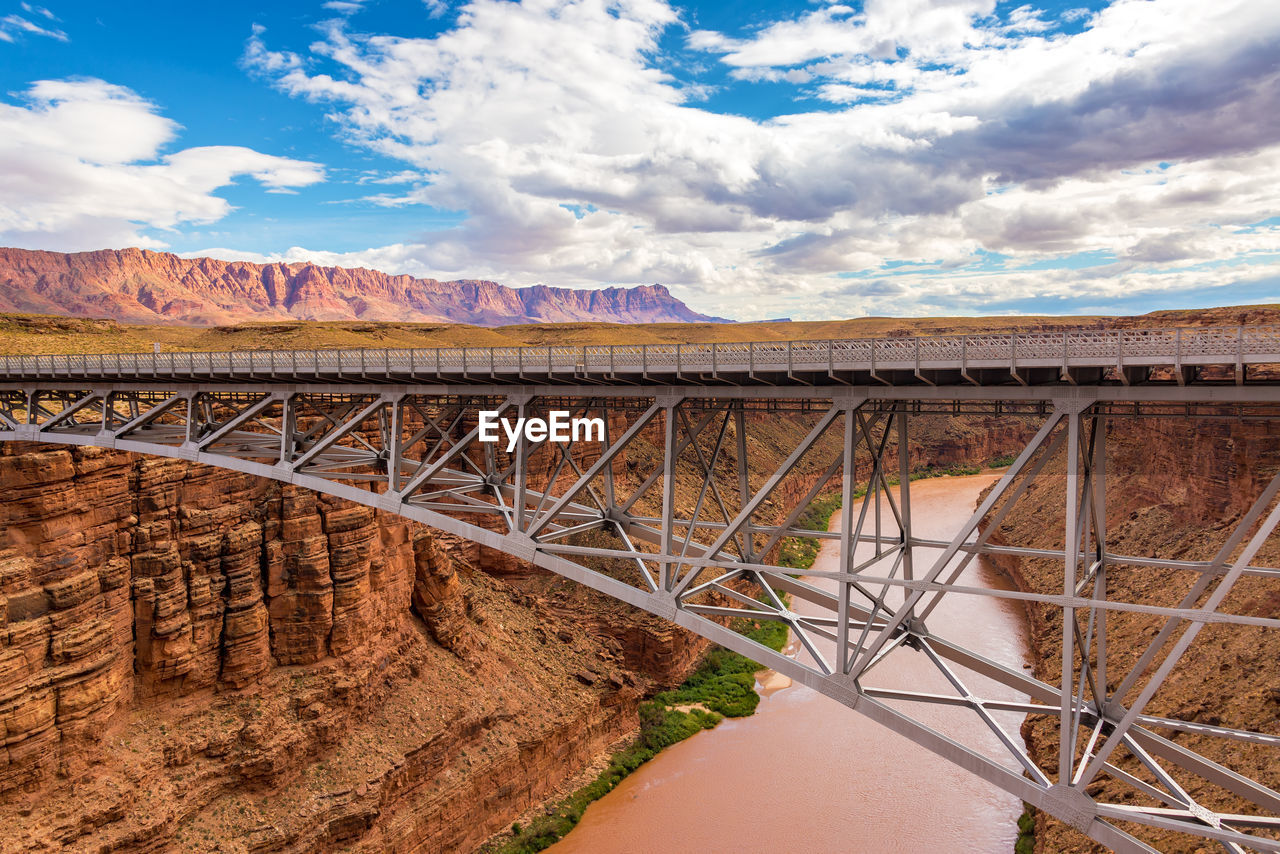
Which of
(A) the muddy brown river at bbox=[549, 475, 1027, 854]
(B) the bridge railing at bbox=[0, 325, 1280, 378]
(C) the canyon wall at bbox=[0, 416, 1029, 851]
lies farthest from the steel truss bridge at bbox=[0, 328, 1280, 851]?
(A) the muddy brown river at bbox=[549, 475, 1027, 854]

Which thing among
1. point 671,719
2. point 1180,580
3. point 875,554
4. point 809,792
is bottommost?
point 809,792

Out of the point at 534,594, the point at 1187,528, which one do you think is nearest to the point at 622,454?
the point at 534,594

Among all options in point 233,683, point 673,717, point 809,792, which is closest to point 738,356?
point 809,792

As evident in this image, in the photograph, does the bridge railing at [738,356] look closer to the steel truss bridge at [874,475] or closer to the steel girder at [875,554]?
the steel truss bridge at [874,475]

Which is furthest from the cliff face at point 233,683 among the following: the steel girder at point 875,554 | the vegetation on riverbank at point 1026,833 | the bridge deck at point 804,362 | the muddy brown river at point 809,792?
the vegetation on riverbank at point 1026,833

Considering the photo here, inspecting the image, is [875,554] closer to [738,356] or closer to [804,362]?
[738,356]

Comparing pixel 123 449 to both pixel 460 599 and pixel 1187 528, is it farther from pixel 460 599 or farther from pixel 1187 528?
pixel 1187 528
